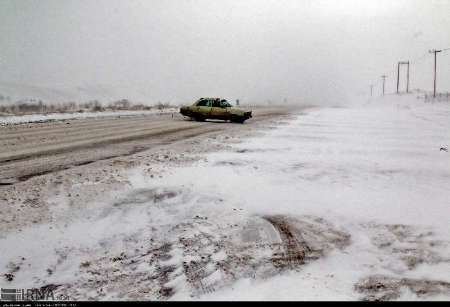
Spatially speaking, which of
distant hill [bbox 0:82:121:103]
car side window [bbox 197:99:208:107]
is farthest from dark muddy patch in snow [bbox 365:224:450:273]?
distant hill [bbox 0:82:121:103]

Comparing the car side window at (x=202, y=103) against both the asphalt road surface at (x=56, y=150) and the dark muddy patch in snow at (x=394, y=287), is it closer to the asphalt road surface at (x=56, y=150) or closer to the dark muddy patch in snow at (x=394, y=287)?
the asphalt road surface at (x=56, y=150)

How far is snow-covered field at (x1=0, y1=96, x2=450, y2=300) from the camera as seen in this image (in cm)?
341

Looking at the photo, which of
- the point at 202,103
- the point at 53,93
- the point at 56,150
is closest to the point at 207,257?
the point at 56,150

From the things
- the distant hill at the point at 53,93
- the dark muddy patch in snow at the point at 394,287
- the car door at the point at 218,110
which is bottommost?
the dark muddy patch in snow at the point at 394,287

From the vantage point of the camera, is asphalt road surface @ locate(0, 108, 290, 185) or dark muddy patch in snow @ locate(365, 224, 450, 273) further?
asphalt road surface @ locate(0, 108, 290, 185)

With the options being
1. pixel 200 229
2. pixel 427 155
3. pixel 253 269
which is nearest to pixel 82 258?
pixel 200 229

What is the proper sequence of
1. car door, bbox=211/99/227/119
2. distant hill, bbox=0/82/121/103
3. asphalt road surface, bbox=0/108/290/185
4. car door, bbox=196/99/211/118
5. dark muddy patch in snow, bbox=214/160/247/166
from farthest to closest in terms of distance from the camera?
1. distant hill, bbox=0/82/121/103
2. car door, bbox=196/99/211/118
3. car door, bbox=211/99/227/119
4. dark muddy patch in snow, bbox=214/160/247/166
5. asphalt road surface, bbox=0/108/290/185

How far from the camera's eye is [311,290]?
129 inches

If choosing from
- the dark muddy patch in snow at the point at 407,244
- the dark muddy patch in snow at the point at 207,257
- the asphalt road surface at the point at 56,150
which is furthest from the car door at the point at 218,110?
the dark muddy patch in snow at the point at 407,244

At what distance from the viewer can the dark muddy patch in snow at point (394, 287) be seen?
3236mm

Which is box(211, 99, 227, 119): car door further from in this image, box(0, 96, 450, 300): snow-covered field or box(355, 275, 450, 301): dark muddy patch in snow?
box(355, 275, 450, 301): dark muddy patch in snow

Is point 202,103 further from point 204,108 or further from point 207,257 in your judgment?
point 207,257

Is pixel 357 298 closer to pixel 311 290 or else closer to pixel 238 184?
pixel 311 290

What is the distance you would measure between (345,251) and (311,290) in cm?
98
